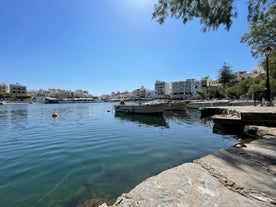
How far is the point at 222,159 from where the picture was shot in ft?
13.4

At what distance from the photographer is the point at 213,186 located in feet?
9.41

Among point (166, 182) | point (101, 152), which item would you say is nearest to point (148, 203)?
point (166, 182)

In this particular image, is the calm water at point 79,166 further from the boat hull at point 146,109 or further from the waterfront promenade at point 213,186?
the boat hull at point 146,109

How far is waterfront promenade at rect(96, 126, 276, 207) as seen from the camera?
245 cm

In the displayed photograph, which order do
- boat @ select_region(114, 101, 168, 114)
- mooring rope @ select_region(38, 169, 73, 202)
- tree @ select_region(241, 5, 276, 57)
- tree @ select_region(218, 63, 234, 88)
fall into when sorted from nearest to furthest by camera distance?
mooring rope @ select_region(38, 169, 73, 202), tree @ select_region(241, 5, 276, 57), boat @ select_region(114, 101, 168, 114), tree @ select_region(218, 63, 234, 88)

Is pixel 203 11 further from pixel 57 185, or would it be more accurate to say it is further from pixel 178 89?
pixel 178 89

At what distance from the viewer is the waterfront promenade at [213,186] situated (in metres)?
2.45

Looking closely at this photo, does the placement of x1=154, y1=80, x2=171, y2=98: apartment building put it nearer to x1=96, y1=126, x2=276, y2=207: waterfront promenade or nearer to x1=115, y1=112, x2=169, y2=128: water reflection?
x1=115, y1=112, x2=169, y2=128: water reflection

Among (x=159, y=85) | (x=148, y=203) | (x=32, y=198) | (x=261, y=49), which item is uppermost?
(x=159, y=85)

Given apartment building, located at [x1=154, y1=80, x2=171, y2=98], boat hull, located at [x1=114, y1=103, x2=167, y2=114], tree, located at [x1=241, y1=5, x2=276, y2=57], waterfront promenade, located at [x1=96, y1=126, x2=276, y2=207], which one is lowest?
waterfront promenade, located at [x1=96, y1=126, x2=276, y2=207]

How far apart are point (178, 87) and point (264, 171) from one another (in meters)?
129

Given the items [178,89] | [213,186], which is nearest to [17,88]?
[178,89]

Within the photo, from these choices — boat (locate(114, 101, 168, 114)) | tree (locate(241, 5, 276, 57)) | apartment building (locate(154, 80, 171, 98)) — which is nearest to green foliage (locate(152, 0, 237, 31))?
tree (locate(241, 5, 276, 57))

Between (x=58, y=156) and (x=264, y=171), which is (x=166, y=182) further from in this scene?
(x=58, y=156)
